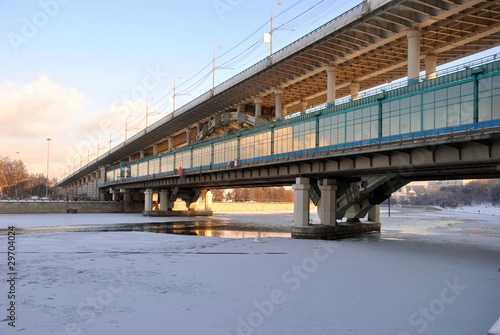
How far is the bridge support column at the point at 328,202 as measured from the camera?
43.2m

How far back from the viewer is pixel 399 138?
32531 mm

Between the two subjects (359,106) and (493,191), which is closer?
(359,106)

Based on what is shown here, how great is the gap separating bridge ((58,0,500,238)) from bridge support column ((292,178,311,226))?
0.38ft

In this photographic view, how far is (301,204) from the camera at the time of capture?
43031mm

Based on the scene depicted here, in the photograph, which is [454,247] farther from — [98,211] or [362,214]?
[98,211]

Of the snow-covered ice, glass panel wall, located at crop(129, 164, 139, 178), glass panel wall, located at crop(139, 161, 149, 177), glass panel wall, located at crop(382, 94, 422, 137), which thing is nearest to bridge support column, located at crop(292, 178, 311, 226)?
glass panel wall, located at crop(382, 94, 422, 137)

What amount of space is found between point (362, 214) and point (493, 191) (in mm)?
151896

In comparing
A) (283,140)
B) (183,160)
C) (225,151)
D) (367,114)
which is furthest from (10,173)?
(367,114)

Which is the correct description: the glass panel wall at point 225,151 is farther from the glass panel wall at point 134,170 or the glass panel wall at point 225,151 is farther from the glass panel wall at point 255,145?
the glass panel wall at point 134,170

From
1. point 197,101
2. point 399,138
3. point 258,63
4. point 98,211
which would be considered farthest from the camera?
point 98,211

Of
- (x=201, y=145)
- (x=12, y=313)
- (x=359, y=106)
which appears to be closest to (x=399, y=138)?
(x=359, y=106)

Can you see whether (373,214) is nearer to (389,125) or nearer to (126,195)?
(389,125)

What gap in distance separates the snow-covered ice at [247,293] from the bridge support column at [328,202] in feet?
53.3

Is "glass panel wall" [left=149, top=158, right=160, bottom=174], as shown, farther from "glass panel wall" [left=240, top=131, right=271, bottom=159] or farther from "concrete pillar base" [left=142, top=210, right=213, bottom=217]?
"glass panel wall" [left=240, top=131, right=271, bottom=159]
